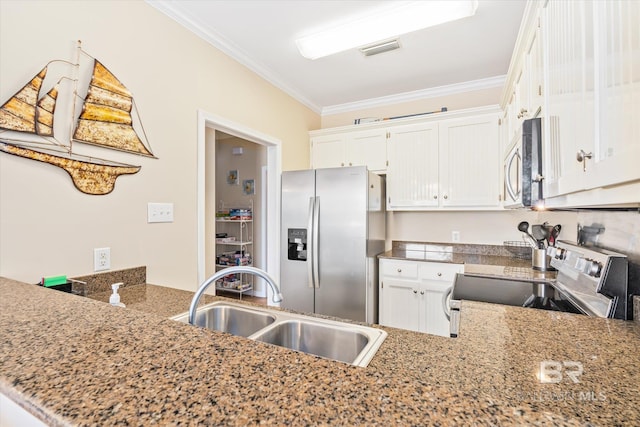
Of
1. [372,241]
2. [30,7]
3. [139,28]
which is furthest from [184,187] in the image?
[372,241]

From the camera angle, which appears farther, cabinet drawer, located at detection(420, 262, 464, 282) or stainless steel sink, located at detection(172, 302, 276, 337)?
cabinet drawer, located at detection(420, 262, 464, 282)

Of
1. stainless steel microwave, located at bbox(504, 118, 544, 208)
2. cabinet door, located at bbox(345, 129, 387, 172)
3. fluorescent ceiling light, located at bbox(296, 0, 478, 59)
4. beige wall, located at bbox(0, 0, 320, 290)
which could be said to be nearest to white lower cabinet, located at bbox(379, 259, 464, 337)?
cabinet door, located at bbox(345, 129, 387, 172)

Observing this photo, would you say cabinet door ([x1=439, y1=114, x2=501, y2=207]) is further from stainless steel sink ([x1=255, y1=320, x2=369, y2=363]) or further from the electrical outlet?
the electrical outlet

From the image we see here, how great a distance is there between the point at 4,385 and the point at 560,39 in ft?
5.45

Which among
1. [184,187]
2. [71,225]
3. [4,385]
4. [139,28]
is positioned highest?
[139,28]

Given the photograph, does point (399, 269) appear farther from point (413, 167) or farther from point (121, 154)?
point (121, 154)

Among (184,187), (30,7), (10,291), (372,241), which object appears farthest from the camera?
(372,241)

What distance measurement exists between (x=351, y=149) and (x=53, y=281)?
2633 mm

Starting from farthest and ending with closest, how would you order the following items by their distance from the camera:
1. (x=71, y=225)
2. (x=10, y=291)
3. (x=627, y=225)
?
1. (x=71, y=225)
2. (x=627, y=225)
3. (x=10, y=291)

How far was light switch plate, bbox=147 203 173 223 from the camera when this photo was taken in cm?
180

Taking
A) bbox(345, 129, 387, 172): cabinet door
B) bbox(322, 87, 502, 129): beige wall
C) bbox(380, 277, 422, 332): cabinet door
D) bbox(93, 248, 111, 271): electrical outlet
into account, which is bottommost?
bbox(380, 277, 422, 332): cabinet door

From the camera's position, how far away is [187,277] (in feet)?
6.64

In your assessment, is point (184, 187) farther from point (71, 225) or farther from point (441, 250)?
point (441, 250)

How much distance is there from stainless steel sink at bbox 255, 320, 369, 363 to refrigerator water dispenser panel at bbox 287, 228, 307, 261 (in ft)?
5.44
